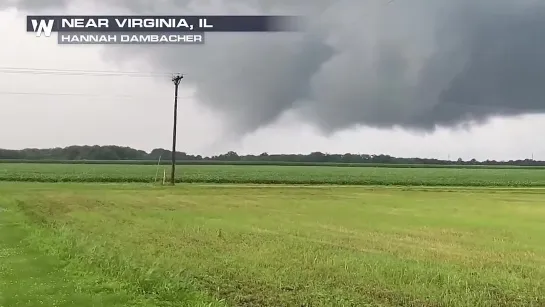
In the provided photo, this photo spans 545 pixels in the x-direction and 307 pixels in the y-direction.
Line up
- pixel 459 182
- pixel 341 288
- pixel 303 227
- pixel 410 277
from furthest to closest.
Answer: pixel 459 182
pixel 303 227
pixel 410 277
pixel 341 288

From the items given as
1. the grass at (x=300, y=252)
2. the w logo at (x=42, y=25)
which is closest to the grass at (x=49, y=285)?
the grass at (x=300, y=252)

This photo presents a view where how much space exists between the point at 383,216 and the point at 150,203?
1236 cm

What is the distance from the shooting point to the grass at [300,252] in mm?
10680

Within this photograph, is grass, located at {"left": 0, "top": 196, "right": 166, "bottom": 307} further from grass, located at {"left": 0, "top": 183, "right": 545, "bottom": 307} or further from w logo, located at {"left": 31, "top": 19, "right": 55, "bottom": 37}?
w logo, located at {"left": 31, "top": 19, "right": 55, "bottom": 37}

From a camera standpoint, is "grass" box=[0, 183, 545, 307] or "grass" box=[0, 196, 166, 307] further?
"grass" box=[0, 183, 545, 307]

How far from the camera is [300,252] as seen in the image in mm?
15125

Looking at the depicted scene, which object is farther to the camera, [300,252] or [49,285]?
[300,252]

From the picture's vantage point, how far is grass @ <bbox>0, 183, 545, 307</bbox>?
35.0ft

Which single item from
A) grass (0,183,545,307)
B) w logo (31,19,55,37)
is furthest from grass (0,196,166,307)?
w logo (31,19,55,37)

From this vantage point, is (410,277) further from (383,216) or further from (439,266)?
(383,216)

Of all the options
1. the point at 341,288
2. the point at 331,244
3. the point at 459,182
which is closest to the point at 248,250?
the point at 331,244

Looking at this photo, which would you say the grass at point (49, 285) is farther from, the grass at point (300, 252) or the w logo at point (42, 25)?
the w logo at point (42, 25)

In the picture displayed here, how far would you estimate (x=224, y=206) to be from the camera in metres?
29.8

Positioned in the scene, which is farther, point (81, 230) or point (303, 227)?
point (303, 227)
